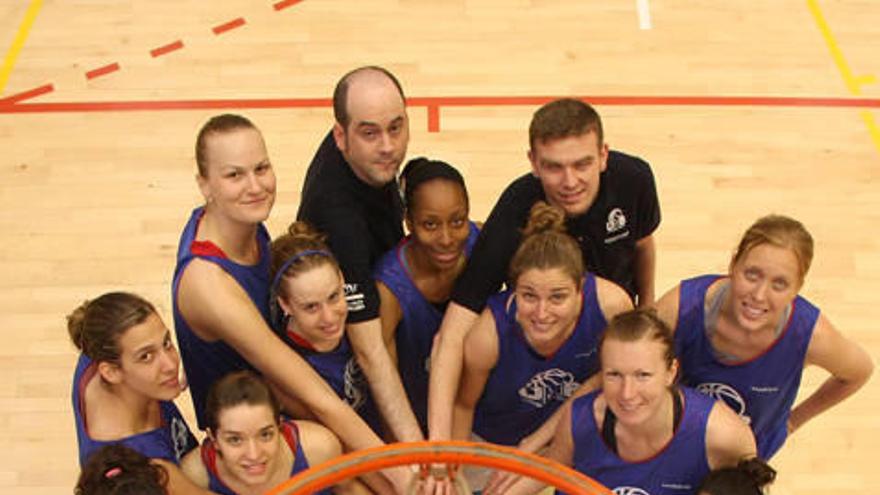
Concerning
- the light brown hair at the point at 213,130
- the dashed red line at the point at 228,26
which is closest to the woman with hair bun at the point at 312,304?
the light brown hair at the point at 213,130

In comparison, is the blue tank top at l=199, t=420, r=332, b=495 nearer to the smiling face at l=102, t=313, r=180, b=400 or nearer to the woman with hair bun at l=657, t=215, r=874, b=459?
the smiling face at l=102, t=313, r=180, b=400

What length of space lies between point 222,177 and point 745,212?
3084 millimetres

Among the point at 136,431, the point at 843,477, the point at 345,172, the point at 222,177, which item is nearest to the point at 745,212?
the point at 843,477

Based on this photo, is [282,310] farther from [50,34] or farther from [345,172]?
[50,34]

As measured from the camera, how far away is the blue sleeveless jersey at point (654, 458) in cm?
306

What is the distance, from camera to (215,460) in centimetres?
315

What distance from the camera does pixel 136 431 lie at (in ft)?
10.3

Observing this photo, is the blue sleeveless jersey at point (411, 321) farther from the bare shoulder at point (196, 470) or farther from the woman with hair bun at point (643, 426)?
the bare shoulder at point (196, 470)

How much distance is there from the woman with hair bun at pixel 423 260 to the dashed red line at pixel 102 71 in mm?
3414

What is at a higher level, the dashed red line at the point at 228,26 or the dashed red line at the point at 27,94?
the dashed red line at the point at 228,26

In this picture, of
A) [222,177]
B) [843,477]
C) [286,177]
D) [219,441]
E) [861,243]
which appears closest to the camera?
[219,441]

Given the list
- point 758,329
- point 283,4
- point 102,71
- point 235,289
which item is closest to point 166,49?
point 102,71

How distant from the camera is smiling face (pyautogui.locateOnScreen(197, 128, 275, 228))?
10.7ft

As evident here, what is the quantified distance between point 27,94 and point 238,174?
137 inches
